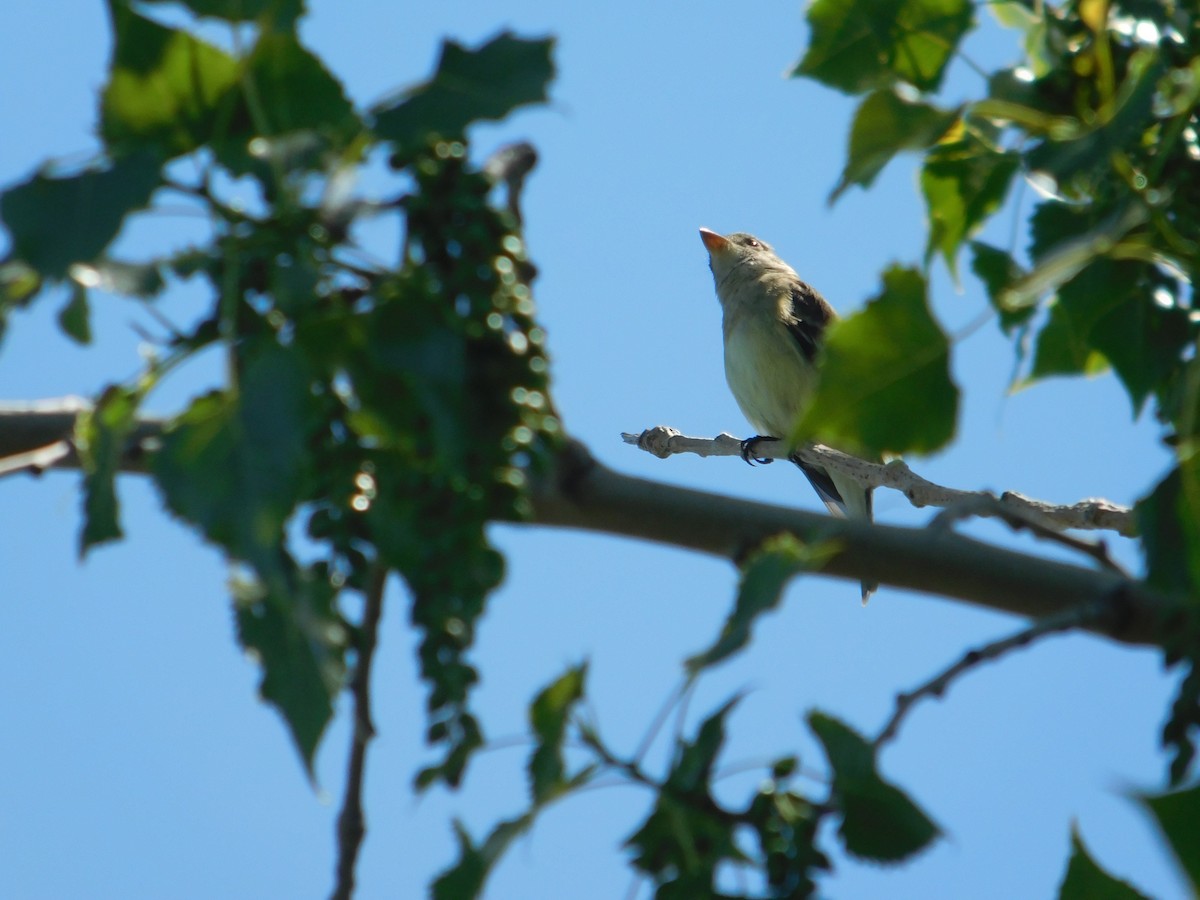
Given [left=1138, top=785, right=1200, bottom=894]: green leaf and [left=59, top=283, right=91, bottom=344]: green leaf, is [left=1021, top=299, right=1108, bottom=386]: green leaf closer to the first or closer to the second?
[left=1138, top=785, right=1200, bottom=894]: green leaf

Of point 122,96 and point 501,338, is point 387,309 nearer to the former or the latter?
point 501,338

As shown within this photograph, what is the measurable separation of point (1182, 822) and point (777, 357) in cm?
711

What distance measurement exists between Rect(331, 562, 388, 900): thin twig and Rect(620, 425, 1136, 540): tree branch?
4.45 ft

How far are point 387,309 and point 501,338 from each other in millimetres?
234

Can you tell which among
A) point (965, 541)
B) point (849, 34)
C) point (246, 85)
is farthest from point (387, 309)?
point (849, 34)

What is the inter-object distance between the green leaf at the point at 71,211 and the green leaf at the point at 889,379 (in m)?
0.92

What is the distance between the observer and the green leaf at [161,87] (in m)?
1.73

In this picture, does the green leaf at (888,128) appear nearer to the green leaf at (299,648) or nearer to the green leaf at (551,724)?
the green leaf at (551,724)

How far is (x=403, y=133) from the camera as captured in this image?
1689 mm

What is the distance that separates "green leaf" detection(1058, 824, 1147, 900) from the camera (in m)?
1.93

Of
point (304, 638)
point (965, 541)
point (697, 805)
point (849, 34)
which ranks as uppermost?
point (849, 34)

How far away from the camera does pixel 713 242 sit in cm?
1019

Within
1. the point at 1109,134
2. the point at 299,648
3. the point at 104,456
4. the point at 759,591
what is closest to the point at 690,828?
the point at 759,591

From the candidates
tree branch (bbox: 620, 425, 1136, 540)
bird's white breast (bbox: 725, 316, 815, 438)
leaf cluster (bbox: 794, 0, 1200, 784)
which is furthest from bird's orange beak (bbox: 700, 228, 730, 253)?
leaf cluster (bbox: 794, 0, 1200, 784)
